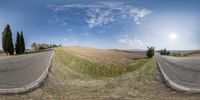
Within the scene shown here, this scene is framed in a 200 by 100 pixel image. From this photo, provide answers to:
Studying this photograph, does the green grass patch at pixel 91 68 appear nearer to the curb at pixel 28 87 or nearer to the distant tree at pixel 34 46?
the curb at pixel 28 87

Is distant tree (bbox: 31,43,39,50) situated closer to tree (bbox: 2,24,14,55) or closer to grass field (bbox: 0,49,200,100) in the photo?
tree (bbox: 2,24,14,55)

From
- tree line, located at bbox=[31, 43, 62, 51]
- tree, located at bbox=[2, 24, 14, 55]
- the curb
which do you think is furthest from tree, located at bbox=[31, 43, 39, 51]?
the curb

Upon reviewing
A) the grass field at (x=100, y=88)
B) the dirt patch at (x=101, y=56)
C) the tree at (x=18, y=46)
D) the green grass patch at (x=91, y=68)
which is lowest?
the grass field at (x=100, y=88)

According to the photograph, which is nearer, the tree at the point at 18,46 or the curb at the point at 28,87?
the curb at the point at 28,87

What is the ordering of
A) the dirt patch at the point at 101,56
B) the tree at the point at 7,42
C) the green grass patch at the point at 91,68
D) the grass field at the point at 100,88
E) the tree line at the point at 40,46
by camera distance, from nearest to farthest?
the grass field at the point at 100,88
the green grass patch at the point at 91,68
the dirt patch at the point at 101,56
the tree at the point at 7,42
the tree line at the point at 40,46

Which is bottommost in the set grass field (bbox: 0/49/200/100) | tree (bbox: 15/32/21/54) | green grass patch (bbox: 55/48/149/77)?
grass field (bbox: 0/49/200/100)

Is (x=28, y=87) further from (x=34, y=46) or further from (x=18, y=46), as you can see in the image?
(x=34, y=46)

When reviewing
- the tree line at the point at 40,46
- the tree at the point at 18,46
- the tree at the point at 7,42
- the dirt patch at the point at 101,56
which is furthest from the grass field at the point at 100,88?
the tree line at the point at 40,46
